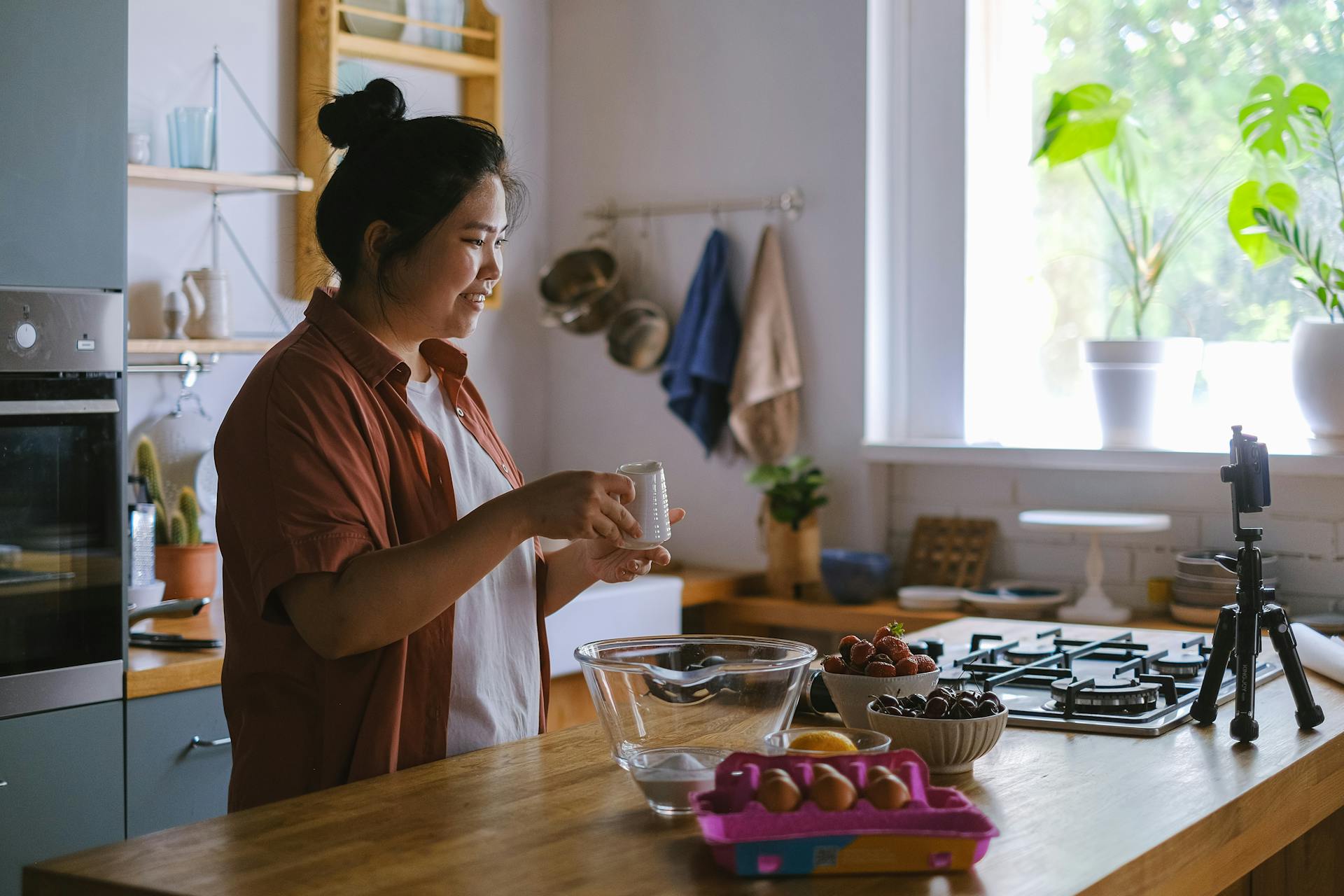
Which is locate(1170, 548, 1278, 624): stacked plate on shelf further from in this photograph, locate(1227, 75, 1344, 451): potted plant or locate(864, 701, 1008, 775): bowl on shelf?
locate(864, 701, 1008, 775): bowl on shelf

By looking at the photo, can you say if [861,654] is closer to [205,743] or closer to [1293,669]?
[1293,669]

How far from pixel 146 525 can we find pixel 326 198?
1.35 meters

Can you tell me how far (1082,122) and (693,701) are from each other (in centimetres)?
229

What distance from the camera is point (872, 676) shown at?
170 centimetres

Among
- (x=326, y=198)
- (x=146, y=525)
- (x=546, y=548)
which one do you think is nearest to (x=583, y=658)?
(x=326, y=198)

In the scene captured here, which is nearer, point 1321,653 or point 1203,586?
point 1321,653

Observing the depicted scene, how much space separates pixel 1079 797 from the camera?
1.46 meters

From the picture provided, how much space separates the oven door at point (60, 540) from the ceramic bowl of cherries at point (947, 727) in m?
1.47

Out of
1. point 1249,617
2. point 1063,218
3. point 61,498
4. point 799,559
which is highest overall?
point 1063,218

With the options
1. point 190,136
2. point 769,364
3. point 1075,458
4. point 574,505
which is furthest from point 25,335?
point 1075,458

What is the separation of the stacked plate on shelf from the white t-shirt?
1682 mm

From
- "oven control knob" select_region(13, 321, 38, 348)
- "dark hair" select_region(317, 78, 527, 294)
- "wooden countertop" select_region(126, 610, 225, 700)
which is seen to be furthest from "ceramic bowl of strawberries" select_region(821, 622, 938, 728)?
"oven control knob" select_region(13, 321, 38, 348)

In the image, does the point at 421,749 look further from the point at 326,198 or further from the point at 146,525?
the point at 146,525

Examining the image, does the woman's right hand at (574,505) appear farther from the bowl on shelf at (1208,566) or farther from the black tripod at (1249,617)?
the bowl on shelf at (1208,566)
